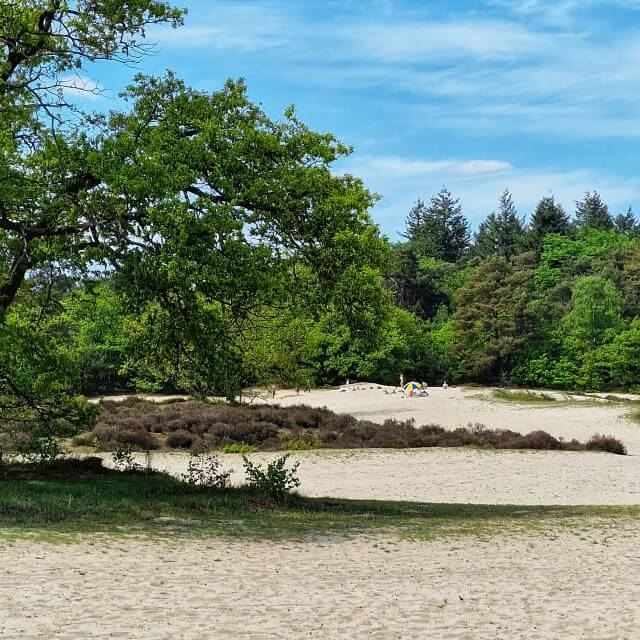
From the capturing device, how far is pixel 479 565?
408 inches

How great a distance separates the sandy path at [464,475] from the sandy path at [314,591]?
26.0ft

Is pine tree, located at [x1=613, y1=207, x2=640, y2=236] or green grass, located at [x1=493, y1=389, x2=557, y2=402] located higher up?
pine tree, located at [x1=613, y1=207, x2=640, y2=236]

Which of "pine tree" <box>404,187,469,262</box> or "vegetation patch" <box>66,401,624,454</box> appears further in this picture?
"pine tree" <box>404,187,469,262</box>

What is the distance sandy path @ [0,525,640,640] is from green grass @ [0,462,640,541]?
3.54 ft

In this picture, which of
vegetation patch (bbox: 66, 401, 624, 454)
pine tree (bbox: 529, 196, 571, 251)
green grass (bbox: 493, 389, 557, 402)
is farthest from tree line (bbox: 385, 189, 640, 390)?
vegetation patch (bbox: 66, 401, 624, 454)

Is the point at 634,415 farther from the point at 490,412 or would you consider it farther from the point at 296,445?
the point at 296,445

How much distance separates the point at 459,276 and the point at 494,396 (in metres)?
52.1

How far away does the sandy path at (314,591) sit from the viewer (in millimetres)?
7039

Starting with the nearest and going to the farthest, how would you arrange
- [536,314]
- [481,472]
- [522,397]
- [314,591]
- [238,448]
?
[314,591] < [481,472] < [238,448] < [522,397] < [536,314]

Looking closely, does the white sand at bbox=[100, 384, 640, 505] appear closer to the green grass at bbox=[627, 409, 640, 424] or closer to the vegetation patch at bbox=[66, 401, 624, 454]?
the green grass at bbox=[627, 409, 640, 424]

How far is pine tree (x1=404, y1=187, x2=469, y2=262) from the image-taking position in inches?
4919

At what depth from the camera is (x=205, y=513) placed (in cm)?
1382

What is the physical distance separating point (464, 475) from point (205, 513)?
11011 millimetres

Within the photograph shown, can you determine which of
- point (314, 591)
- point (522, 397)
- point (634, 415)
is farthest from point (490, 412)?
point (314, 591)
